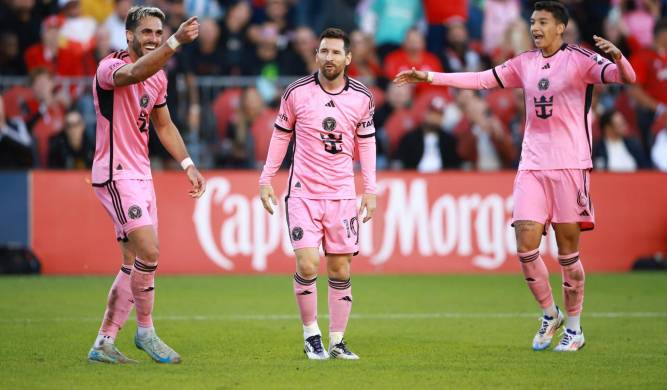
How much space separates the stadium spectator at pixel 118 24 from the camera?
1923 cm

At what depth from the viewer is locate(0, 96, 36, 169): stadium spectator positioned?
1745 centimetres

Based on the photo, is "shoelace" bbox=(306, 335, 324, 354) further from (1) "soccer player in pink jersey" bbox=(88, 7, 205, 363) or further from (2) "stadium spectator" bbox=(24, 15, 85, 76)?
(2) "stadium spectator" bbox=(24, 15, 85, 76)

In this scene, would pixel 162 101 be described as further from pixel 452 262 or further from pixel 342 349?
pixel 452 262

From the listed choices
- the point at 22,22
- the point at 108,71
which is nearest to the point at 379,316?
the point at 108,71

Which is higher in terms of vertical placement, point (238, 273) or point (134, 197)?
point (134, 197)

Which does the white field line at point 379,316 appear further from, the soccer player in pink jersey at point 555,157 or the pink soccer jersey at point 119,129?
the pink soccer jersey at point 119,129

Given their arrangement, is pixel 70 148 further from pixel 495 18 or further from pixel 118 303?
pixel 118 303

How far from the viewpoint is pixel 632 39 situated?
21.5 m

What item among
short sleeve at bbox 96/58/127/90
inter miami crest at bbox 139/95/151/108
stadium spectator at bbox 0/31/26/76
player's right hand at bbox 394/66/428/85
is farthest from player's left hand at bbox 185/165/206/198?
stadium spectator at bbox 0/31/26/76

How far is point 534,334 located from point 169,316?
3811mm

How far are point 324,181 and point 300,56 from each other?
10.2 metres

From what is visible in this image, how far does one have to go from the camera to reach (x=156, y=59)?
8.52m

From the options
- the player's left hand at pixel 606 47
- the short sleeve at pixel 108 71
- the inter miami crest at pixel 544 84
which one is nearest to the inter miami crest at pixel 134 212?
the short sleeve at pixel 108 71

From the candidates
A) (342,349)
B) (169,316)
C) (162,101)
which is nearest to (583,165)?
(342,349)
